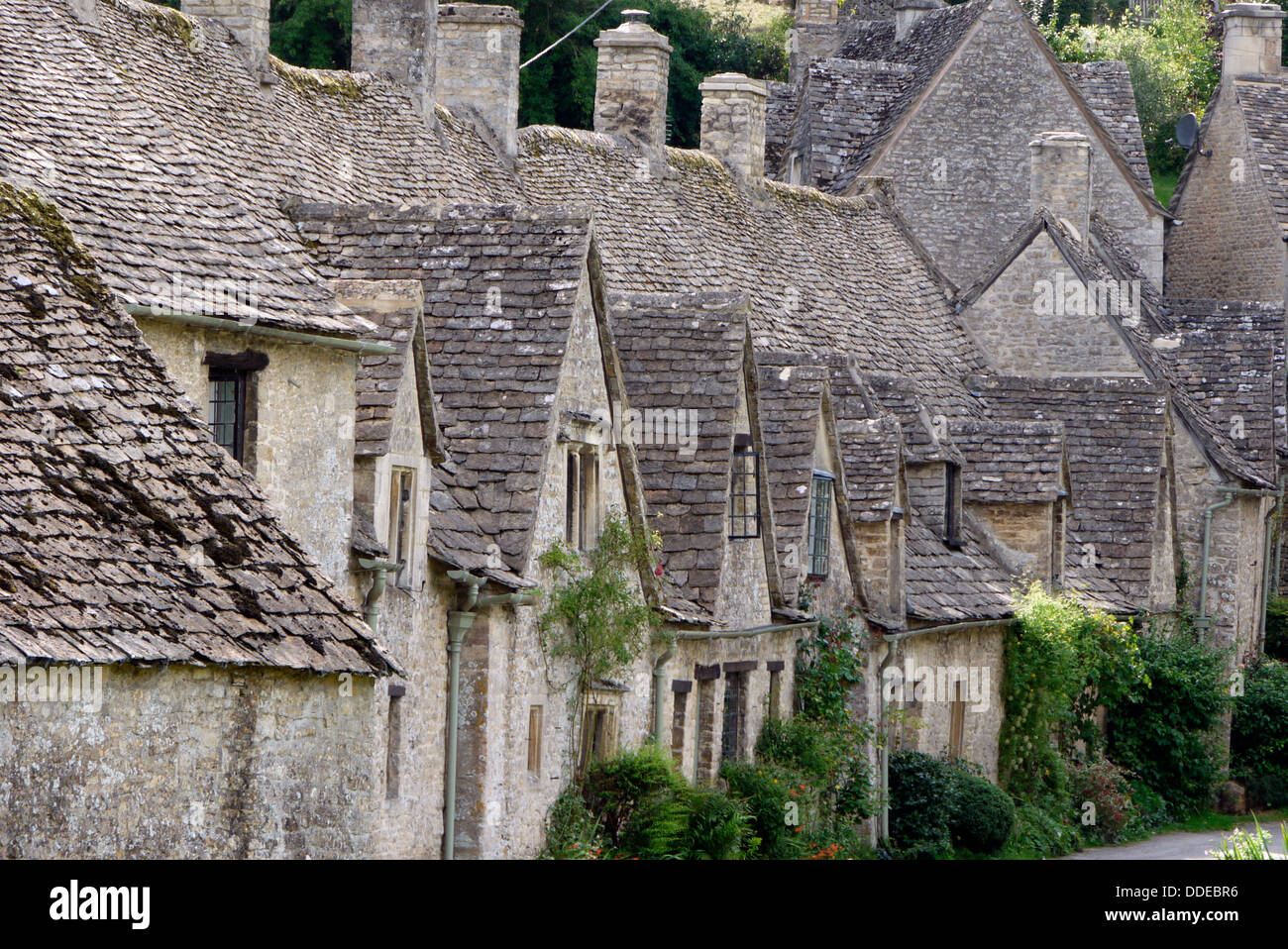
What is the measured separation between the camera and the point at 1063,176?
41.4 metres

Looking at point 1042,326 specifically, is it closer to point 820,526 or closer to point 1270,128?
point 1270,128

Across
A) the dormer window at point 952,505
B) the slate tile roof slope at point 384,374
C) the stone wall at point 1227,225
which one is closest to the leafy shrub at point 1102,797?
the dormer window at point 952,505

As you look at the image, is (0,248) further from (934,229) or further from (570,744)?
(934,229)

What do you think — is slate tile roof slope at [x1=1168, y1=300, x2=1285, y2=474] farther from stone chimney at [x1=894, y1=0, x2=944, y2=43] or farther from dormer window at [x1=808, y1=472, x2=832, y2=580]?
dormer window at [x1=808, y1=472, x2=832, y2=580]

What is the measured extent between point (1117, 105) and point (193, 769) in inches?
1493

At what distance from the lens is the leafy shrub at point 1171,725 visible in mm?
35250

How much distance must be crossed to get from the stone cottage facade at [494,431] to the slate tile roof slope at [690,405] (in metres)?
0.04

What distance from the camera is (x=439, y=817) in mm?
19906

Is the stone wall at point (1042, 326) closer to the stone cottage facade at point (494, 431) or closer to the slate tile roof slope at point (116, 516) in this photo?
the stone cottage facade at point (494, 431)

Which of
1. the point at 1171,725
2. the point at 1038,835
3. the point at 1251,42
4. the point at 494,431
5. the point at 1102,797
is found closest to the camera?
the point at 494,431

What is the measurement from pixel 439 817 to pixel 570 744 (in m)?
2.09

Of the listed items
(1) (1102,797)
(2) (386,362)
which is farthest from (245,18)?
(1) (1102,797)

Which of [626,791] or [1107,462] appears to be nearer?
[626,791]
